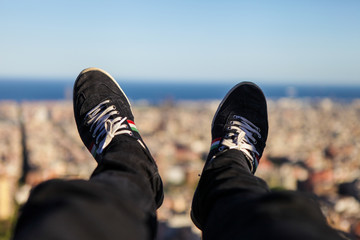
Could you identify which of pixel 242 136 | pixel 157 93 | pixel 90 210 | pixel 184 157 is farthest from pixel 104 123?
pixel 157 93

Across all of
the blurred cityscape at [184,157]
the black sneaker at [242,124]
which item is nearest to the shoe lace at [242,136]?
the black sneaker at [242,124]

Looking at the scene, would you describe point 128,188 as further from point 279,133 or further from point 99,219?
point 279,133

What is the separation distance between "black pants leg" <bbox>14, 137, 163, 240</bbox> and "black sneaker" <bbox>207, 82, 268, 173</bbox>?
0.40 meters

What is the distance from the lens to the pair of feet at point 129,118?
1116mm

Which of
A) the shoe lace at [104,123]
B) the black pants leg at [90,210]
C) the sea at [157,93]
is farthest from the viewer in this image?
the sea at [157,93]

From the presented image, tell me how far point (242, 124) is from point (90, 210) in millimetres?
884

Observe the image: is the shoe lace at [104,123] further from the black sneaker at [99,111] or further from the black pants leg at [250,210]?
the black pants leg at [250,210]

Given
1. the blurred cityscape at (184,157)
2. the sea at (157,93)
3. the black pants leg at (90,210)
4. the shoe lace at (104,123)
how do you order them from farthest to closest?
the sea at (157,93) → the blurred cityscape at (184,157) → the shoe lace at (104,123) → the black pants leg at (90,210)

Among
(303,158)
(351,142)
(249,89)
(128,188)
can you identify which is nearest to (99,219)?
(128,188)

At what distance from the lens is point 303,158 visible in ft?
40.3

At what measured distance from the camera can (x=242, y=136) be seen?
3.95ft

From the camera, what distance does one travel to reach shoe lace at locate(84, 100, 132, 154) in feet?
3.53

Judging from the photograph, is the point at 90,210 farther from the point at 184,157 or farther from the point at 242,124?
the point at 184,157

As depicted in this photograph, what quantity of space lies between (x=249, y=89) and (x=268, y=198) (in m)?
0.98
